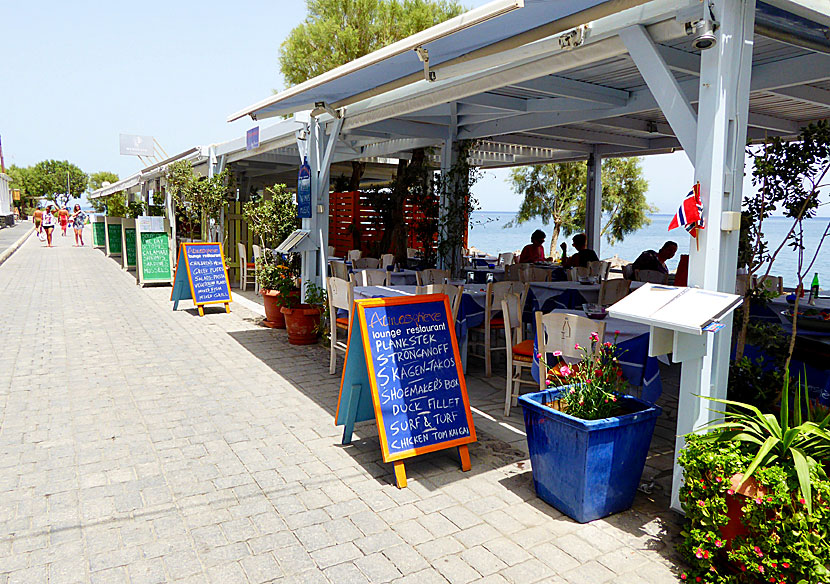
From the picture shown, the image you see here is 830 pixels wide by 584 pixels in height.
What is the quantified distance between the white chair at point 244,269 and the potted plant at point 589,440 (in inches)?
342

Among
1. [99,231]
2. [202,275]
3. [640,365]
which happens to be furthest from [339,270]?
[99,231]

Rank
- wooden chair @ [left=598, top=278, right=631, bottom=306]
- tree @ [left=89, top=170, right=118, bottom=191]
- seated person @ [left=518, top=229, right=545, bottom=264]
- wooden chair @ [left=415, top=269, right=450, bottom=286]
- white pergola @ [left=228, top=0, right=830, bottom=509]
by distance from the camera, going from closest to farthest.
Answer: white pergola @ [left=228, top=0, right=830, bottom=509] → wooden chair @ [left=598, top=278, right=631, bottom=306] → wooden chair @ [left=415, top=269, right=450, bottom=286] → seated person @ [left=518, top=229, right=545, bottom=264] → tree @ [left=89, top=170, right=118, bottom=191]

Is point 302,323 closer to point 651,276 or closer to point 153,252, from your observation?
point 651,276

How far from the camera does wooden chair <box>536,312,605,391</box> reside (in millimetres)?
3658

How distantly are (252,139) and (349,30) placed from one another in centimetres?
753

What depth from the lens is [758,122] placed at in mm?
8062

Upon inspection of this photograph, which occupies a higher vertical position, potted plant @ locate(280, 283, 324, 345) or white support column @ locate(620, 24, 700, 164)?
white support column @ locate(620, 24, 700, 164)

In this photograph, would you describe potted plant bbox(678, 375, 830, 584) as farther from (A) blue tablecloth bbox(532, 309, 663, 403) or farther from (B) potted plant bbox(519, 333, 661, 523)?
(A) blue tablecloth bbox(532, 309, 663, 403)

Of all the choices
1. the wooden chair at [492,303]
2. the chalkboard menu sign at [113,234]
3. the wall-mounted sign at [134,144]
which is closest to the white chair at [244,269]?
the wooden chair at [492,303]

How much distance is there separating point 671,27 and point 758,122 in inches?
243

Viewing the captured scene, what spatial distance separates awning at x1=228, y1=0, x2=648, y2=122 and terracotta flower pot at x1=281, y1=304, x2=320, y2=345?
234 cm

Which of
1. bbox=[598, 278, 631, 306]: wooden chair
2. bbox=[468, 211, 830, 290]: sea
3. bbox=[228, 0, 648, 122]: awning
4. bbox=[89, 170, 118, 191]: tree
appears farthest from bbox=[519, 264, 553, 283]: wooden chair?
bbox=[89, 170, 118, 191]: tree

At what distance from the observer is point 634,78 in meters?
5.79

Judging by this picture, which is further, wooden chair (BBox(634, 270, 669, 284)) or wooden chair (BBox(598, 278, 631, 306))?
wooden chair (BBox(634, 270, 669, 284))
